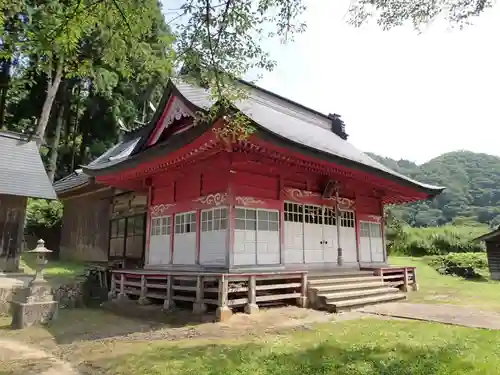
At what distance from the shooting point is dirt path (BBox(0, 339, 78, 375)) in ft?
17.3

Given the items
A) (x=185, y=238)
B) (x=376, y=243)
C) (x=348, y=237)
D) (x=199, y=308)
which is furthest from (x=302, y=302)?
(x=376, y=243)

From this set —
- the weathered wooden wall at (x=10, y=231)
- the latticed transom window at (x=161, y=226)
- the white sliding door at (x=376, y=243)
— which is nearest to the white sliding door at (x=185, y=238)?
the latticed transom window at (x=161, y=226)

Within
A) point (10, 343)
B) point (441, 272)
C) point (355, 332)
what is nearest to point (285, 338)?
point (355, 332)

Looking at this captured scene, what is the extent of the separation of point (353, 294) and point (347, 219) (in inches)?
136

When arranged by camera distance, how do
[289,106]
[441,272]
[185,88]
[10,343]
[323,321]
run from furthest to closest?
[441,272], [289,106], [185,88], [323,321], [10,343]

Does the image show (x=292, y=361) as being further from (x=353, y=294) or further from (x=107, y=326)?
(x=353, y=294)

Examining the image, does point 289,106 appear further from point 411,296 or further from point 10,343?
point 10,343

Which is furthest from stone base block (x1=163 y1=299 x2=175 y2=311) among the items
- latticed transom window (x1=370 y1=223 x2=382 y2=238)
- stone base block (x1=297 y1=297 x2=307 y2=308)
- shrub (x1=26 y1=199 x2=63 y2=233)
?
shrub (x1=26 y1=199 x2=63 y2=233)

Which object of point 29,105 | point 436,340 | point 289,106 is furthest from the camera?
point 29,105

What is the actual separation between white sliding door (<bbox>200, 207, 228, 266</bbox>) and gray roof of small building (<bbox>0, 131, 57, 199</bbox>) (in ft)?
24.1

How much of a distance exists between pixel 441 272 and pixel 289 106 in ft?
44.0

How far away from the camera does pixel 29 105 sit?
26.9 meters

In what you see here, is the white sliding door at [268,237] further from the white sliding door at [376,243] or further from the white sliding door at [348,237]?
the white sliding door at [376,243]

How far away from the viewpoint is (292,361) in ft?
16.7
